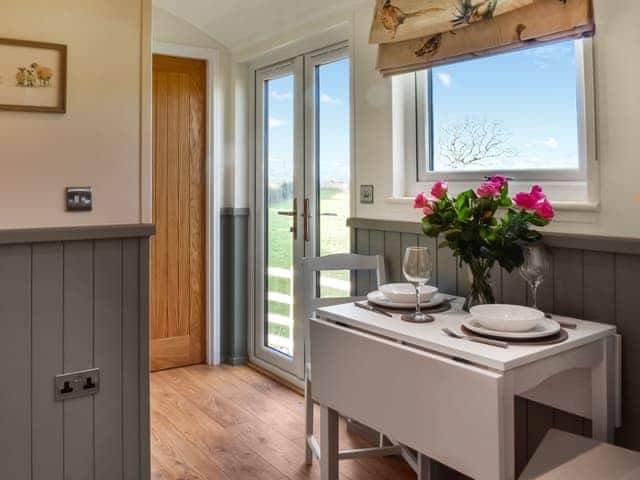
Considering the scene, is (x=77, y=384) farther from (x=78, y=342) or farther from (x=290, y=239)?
(x=290, y=239)

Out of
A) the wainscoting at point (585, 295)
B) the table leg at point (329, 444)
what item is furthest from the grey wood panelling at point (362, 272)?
the table leg at point (329, 444)

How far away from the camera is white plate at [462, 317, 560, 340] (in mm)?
1516

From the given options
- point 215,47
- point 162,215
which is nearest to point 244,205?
point 162,215

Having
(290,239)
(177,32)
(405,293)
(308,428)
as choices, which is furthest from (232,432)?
(177,32)

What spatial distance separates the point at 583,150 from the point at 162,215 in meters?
2.60

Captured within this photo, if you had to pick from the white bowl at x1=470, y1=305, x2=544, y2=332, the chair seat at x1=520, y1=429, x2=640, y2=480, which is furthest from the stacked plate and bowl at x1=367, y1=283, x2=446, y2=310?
the chair seat at x1=520, y1=429, x2=640, y2=480

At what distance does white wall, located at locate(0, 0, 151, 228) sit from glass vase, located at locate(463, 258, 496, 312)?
1.26 metres

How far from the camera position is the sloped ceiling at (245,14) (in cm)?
296

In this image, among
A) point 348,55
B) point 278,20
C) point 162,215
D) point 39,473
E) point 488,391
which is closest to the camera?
point 488,391

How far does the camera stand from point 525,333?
5.04 feet

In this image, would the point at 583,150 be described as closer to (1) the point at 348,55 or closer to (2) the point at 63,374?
(1) the point at 348,55

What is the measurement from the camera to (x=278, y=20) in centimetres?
318

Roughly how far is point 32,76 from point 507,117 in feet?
5.71

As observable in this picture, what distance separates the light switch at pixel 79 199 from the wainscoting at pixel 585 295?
1.39 m
